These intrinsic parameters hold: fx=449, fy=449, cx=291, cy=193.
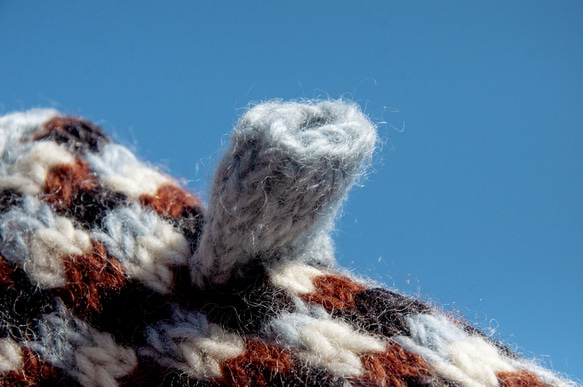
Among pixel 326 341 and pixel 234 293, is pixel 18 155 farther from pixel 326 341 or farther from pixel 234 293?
pixel 326 341

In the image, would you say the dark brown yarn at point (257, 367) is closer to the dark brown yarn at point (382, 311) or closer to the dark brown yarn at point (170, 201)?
the dark brown yarn at point (382, 311)

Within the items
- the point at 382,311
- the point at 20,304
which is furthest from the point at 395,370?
the point at 20,304

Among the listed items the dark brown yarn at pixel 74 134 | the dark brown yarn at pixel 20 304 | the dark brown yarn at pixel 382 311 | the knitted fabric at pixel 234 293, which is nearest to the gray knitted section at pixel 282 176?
the knitted fabric at pixel 234 293

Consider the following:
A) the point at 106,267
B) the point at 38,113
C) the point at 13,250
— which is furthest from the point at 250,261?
the point at 38,113

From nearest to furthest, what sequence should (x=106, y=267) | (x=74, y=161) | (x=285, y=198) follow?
(x=285, y=198)
(x=106, y=267)
(x=74, y=161)

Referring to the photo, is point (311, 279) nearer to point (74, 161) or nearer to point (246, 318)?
point (246, 318)

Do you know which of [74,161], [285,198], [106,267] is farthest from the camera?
[74,161]

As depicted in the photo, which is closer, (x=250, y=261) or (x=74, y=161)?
(x=250, y=261)
